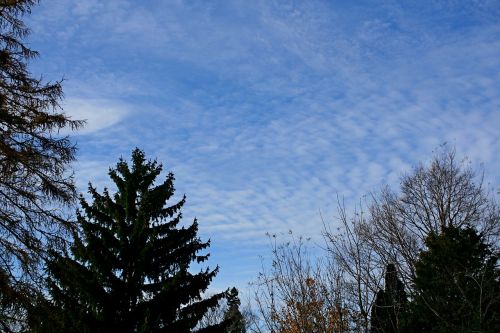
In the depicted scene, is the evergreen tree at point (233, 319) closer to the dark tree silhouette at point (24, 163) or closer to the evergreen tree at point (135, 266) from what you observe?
the evergreen tree at point (135, 266)

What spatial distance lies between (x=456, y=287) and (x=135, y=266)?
873 cm

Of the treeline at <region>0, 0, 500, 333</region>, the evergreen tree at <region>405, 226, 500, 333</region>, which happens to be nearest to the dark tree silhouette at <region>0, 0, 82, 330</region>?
the treeline at <region>0, 0, 500, 333</region>

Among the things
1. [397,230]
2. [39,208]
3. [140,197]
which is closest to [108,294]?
[140,197]

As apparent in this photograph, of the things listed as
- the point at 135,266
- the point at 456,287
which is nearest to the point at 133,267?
the point at 135,266

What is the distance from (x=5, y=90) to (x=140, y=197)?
6960mm

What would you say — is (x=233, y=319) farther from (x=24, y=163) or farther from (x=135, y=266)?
(x=24, y=163)

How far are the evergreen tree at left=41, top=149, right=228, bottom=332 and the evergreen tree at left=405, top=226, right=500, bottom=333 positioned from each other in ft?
19.4

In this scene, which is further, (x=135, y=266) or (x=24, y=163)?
(x=135, y=266)

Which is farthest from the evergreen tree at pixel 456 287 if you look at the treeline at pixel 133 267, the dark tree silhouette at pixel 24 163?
the dark tree silhouette at pixel 24 163

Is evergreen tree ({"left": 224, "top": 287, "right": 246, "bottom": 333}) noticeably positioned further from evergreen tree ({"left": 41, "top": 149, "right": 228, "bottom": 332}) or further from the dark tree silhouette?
the dark tree silhouette

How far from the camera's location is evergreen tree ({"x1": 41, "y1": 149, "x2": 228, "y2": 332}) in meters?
13.8

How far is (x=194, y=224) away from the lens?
16359mm

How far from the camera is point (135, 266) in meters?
14.7

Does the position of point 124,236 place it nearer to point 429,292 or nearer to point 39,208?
point 39,208
